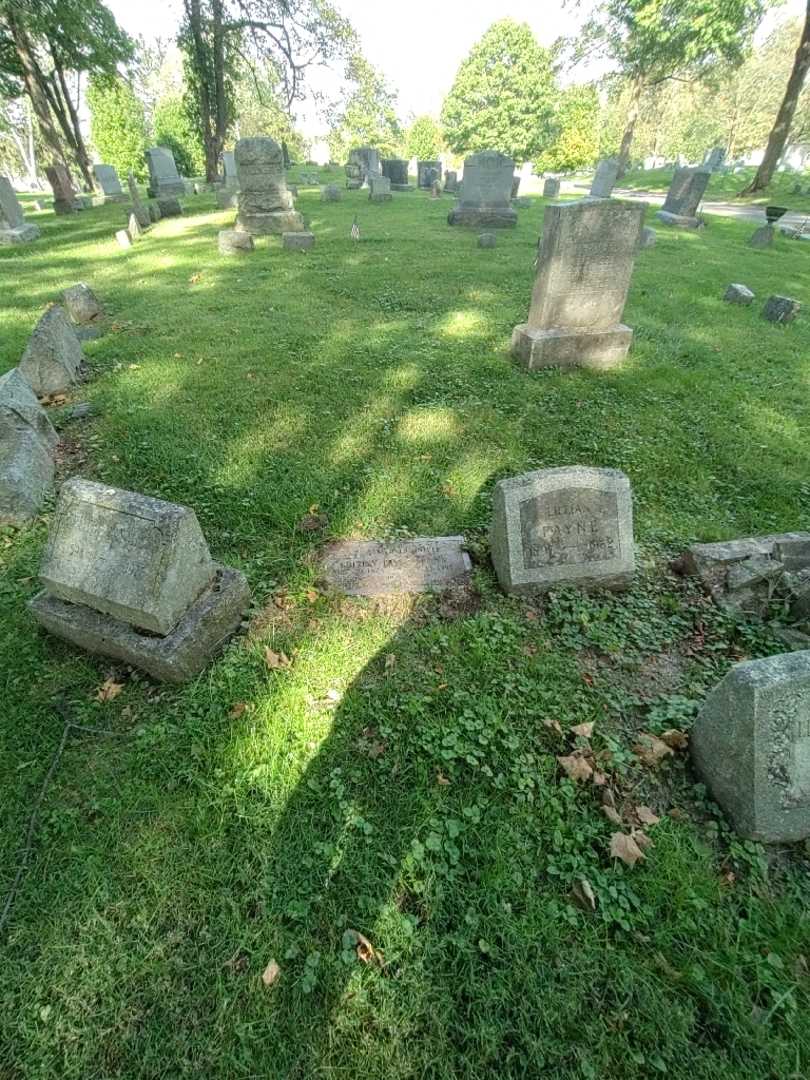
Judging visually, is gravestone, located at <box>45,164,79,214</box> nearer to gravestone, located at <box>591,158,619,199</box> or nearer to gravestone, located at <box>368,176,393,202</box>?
gravestone, located at <box>368,176,393,202</box>

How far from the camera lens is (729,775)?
2.21 meters

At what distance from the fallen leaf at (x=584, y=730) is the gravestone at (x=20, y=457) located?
162 inches

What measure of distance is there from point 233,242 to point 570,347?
8.91m

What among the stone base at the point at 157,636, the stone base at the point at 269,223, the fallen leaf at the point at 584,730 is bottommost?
the fallen leaf at the point at 584,730

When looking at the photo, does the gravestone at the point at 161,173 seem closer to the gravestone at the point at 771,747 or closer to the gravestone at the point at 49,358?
the gravestone at the point at 49,358

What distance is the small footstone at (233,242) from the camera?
445 inches

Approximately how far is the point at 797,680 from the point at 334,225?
16.7 meters

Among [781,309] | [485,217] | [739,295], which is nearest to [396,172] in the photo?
[485,217]

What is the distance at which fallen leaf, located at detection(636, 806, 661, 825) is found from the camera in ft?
7.40

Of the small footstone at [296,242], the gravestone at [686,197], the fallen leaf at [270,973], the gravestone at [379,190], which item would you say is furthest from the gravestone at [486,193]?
the fallen leaf at [270,973]

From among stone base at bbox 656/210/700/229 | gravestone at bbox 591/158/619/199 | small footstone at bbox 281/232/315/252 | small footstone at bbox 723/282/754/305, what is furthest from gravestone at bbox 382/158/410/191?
Answer: small footstone at bbox 723/282/754/305

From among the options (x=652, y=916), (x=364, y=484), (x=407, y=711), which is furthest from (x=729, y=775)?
(x=364, y=484)

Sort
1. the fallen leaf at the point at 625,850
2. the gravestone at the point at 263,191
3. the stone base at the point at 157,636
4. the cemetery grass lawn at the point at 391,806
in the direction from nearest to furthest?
1. the cemetery grass lawn at the point at 391,806
2. the fallen leaf at the point at 625,850
3. the stone base at the point at 157,636
4. the gravestone at the point at 263,191

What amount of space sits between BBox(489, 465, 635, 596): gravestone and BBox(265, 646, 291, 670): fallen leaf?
1.49 m
